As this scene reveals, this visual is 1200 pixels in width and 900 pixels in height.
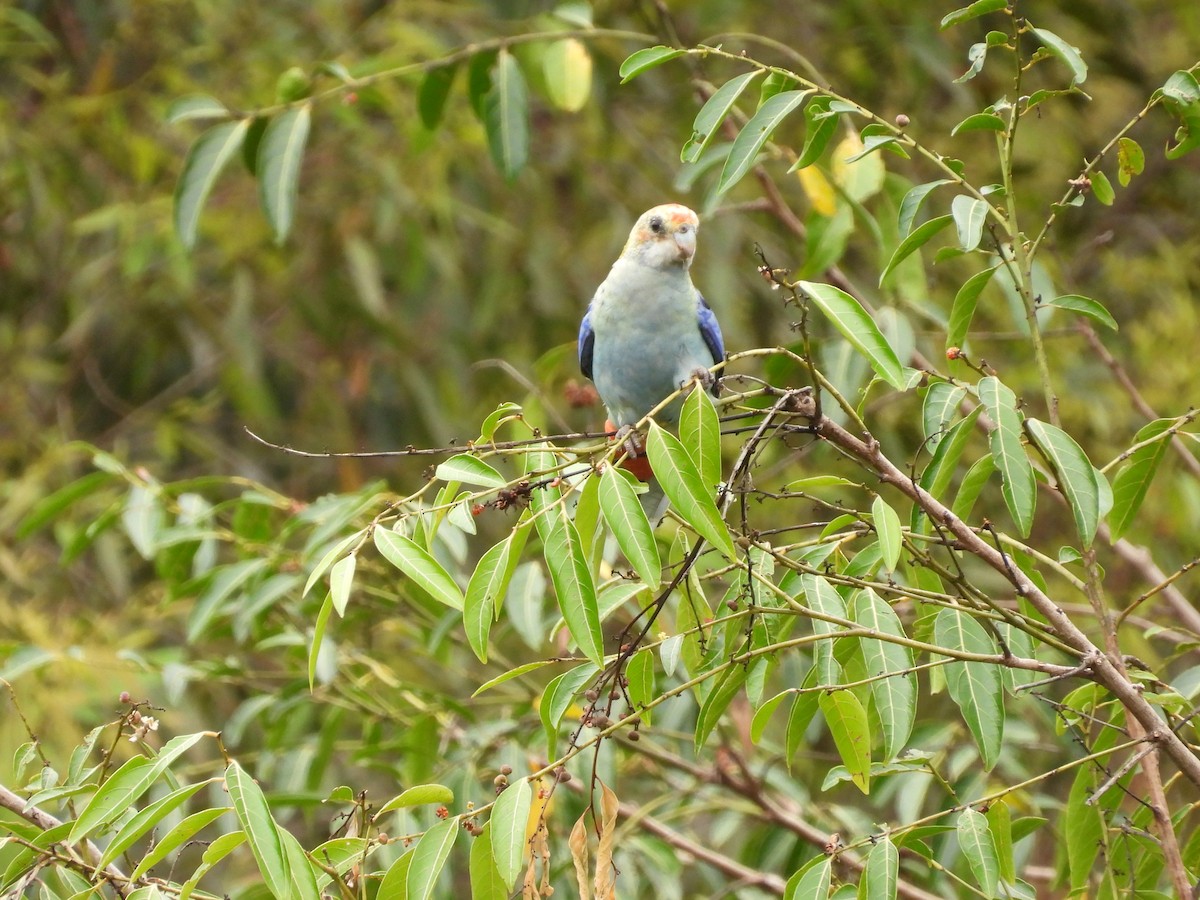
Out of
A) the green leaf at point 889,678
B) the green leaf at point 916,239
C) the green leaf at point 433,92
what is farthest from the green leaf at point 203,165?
the green leaf at point 889,678

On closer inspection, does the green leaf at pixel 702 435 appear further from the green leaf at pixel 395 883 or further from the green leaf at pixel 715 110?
the green leaf at pixel 395 883

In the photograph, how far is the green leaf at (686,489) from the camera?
150 centimetres

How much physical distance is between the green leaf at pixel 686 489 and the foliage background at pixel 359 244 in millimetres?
3576

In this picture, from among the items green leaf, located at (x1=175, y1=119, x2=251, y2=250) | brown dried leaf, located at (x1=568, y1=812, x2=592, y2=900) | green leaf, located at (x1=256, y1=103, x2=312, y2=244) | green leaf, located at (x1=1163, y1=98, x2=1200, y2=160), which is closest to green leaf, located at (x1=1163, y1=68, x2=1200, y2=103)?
green leaf, located at (x1=1163, y1=98, x2=1200, y2=160)

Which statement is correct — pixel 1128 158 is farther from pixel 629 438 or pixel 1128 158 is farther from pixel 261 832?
pixel 261 832

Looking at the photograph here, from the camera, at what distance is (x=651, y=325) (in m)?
3.00

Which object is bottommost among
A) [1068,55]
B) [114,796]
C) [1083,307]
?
[114,796]

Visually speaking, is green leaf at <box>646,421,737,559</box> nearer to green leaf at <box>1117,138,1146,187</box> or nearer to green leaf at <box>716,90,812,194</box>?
green leaf at <box>716,90,812,194</box>

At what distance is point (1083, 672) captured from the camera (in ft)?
5.38

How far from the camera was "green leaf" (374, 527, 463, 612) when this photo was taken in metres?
1.59

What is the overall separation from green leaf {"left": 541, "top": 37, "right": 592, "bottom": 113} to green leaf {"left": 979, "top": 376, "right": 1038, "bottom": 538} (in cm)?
172

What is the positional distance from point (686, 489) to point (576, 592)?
6.8 inches

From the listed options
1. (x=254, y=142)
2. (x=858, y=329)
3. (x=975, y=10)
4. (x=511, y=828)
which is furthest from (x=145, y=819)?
(x=254, y=142)

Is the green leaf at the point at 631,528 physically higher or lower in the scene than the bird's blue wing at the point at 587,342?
higher
